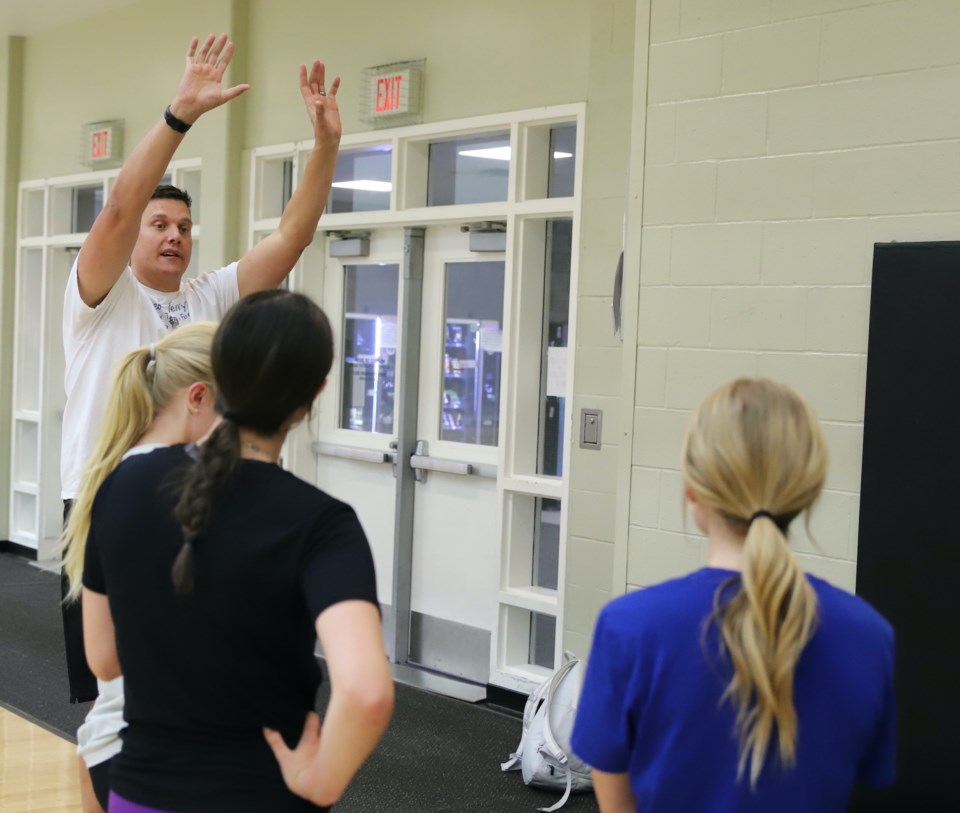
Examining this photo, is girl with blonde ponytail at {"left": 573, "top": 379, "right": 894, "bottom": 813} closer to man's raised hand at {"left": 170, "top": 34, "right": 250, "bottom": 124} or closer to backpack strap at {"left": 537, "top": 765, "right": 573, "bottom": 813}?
man's raised hand at {"left": 170, "top": 34, "right": 250, "bottom": 124}

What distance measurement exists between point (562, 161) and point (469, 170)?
0.51 meters

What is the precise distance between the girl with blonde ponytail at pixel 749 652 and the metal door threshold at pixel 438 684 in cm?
364

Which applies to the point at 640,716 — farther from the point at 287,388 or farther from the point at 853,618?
the point at 287,388

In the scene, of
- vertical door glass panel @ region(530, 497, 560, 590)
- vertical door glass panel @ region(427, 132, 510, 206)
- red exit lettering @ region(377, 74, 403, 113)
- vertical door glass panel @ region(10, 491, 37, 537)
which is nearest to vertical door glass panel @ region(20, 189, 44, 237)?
vertical door glass panel @ region(10, 491, 37, 537)

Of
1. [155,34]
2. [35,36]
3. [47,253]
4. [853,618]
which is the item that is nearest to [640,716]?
[853,618]

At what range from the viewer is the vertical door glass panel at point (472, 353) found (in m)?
5.02

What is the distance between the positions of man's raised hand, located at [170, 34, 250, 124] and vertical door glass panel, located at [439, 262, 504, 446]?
8.87 feet

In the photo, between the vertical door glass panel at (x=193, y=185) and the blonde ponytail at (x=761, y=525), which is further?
the vertical door glass panel at (x=193, y=185)

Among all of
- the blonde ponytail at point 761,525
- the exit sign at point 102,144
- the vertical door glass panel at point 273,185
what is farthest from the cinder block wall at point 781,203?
the exit sign at point 102,144

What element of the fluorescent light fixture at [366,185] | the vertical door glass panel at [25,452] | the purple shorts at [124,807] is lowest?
the vertical door glass panel at [25,452]

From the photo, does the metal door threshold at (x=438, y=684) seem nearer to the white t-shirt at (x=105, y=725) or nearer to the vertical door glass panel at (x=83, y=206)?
the white t-shirt at (x=105, y=725)

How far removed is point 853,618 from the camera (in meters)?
1.30

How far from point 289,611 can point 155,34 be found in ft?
19.4

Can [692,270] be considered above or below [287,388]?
above
